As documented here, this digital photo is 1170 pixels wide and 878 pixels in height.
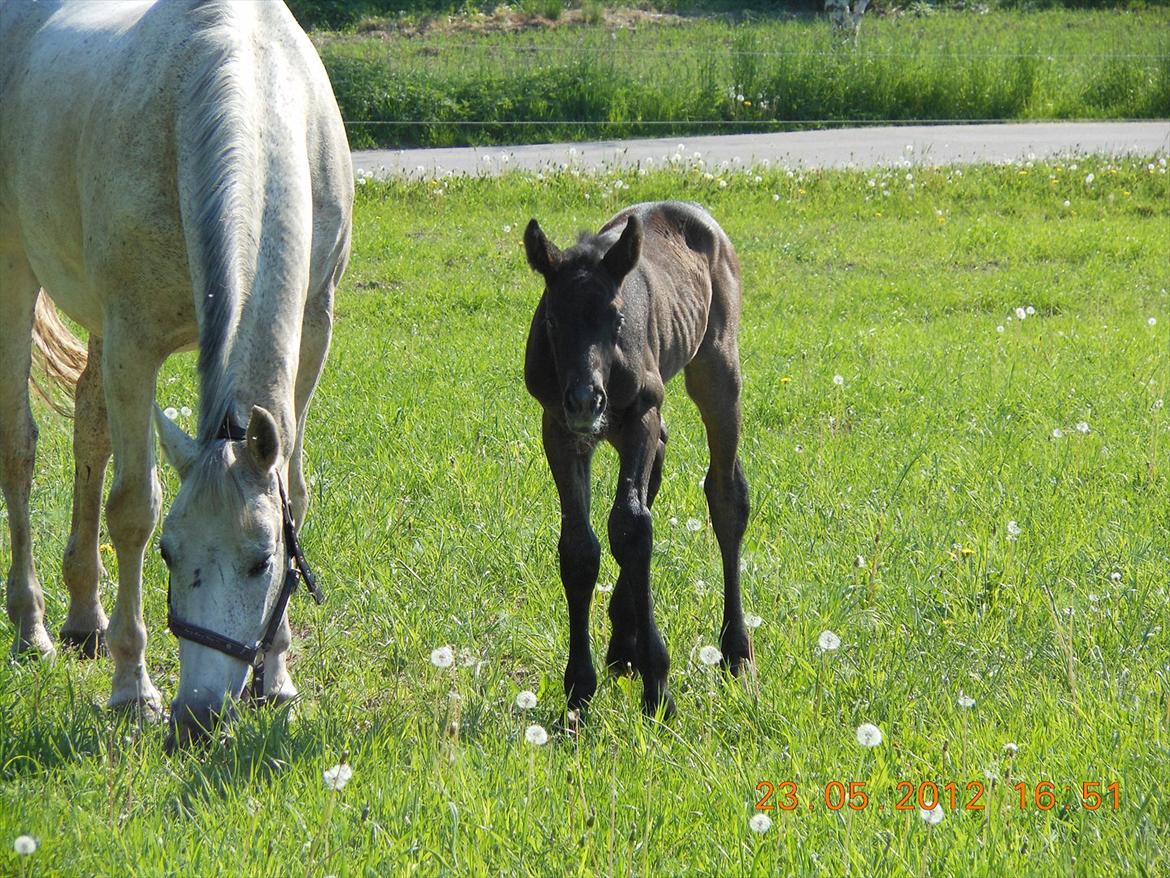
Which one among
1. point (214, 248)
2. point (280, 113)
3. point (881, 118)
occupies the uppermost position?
point (280, 113)

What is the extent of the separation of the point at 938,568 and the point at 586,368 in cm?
187

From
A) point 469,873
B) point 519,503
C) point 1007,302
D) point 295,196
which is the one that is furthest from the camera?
point 1007,302

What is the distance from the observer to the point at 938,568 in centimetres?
475

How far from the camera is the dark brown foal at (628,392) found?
3.65m

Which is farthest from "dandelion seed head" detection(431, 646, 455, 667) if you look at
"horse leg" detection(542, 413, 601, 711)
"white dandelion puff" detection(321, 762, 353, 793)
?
"white dandelion puff" detection(321, 762, 353, 793)

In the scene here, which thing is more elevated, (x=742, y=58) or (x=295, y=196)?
(x=295, y=196)

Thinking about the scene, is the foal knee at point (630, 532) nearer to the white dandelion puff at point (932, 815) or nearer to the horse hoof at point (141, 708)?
the white dandelion puff at point (932, 815)

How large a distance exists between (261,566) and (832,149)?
14187mm

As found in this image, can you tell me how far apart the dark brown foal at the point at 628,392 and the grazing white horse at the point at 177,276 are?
0.77 meters

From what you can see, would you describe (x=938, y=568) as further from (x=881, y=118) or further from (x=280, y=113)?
(x=881, y=118)

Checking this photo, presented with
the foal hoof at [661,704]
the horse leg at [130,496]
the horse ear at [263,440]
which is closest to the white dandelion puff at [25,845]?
the horse ear at [263,440]

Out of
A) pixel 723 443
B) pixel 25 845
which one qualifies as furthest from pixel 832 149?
pixel 25 845

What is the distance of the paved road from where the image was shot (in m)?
15.0

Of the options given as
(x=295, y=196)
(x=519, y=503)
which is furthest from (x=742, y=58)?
(x=295, y=196)
